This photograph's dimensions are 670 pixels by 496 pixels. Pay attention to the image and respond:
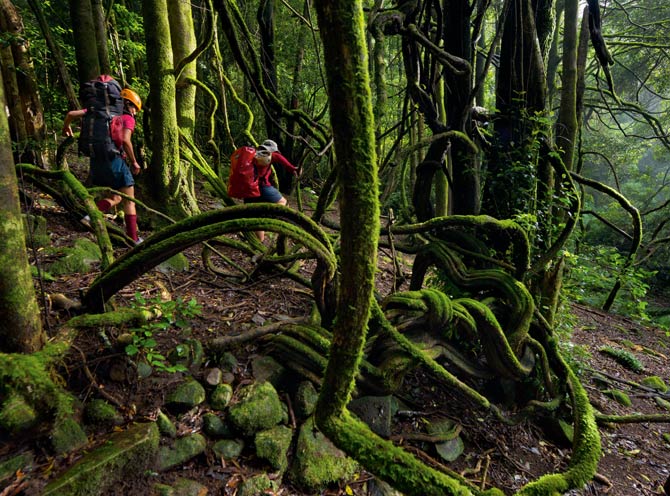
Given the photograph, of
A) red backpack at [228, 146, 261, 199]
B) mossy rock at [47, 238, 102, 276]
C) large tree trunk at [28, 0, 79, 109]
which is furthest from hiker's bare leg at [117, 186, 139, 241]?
large tree trunk at [28, 0, 79, 109]

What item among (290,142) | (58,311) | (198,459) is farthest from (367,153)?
(290,142)

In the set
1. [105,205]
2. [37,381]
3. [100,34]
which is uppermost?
[100,34]

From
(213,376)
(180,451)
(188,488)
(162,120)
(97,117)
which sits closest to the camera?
(188,488)

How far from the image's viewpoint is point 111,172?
3.62m

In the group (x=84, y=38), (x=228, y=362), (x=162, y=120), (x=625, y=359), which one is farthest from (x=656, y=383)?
(x=84, y=38)

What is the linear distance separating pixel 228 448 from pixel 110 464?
60 cm

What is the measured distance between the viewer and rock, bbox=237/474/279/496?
73.8 inches

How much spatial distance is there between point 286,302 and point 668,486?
9.13 ft

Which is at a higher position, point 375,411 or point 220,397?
point 220,397

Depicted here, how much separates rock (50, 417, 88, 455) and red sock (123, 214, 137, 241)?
7.36ft

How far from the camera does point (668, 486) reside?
70.4 inches

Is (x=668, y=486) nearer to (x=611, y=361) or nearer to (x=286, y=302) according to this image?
(x=286, y=302)

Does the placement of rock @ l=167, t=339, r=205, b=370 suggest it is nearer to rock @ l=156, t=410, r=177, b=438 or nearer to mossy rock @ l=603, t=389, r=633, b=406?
rock @ l=156, t=410, r=177, b=438

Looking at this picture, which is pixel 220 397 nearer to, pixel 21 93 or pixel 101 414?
pixel 101 414
